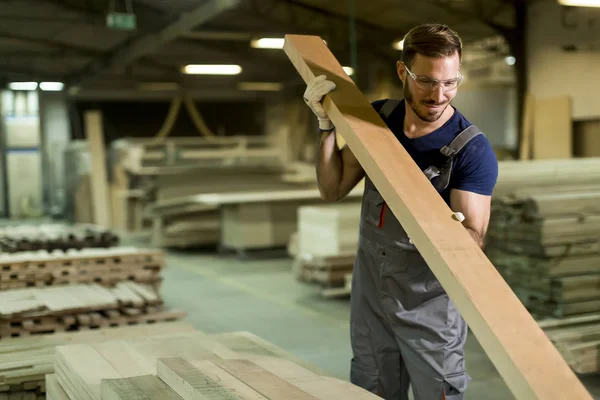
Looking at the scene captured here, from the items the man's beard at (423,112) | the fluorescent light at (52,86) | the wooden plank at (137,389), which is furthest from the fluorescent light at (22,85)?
the man's beard at (423,112)

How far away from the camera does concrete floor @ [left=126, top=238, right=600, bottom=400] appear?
5977mm

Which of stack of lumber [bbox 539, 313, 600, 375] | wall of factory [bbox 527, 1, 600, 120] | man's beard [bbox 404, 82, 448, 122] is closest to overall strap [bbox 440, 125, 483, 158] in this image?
man's beard [bbox 404, 82, 448, 122]

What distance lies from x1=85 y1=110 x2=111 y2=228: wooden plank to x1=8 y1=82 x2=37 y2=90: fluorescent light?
20.4ft

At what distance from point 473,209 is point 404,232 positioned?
27 cm

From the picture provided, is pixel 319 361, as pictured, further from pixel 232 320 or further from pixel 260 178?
pixel 260 178

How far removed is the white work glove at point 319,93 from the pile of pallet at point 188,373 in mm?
1004

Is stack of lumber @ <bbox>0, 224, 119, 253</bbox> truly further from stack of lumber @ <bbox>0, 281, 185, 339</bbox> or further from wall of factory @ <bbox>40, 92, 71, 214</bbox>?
wall of factory @ <bbox>40, 92, 71, 214</bbox>

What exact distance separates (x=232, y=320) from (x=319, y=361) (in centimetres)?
180

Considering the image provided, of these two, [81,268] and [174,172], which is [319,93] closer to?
[81,268]

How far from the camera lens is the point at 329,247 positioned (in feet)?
30.5

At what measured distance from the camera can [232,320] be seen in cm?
773

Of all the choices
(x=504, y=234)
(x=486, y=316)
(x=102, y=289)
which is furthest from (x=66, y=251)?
(x=486, y=316)

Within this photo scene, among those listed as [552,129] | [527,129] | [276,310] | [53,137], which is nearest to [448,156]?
[276,310]

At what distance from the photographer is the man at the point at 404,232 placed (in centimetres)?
266
